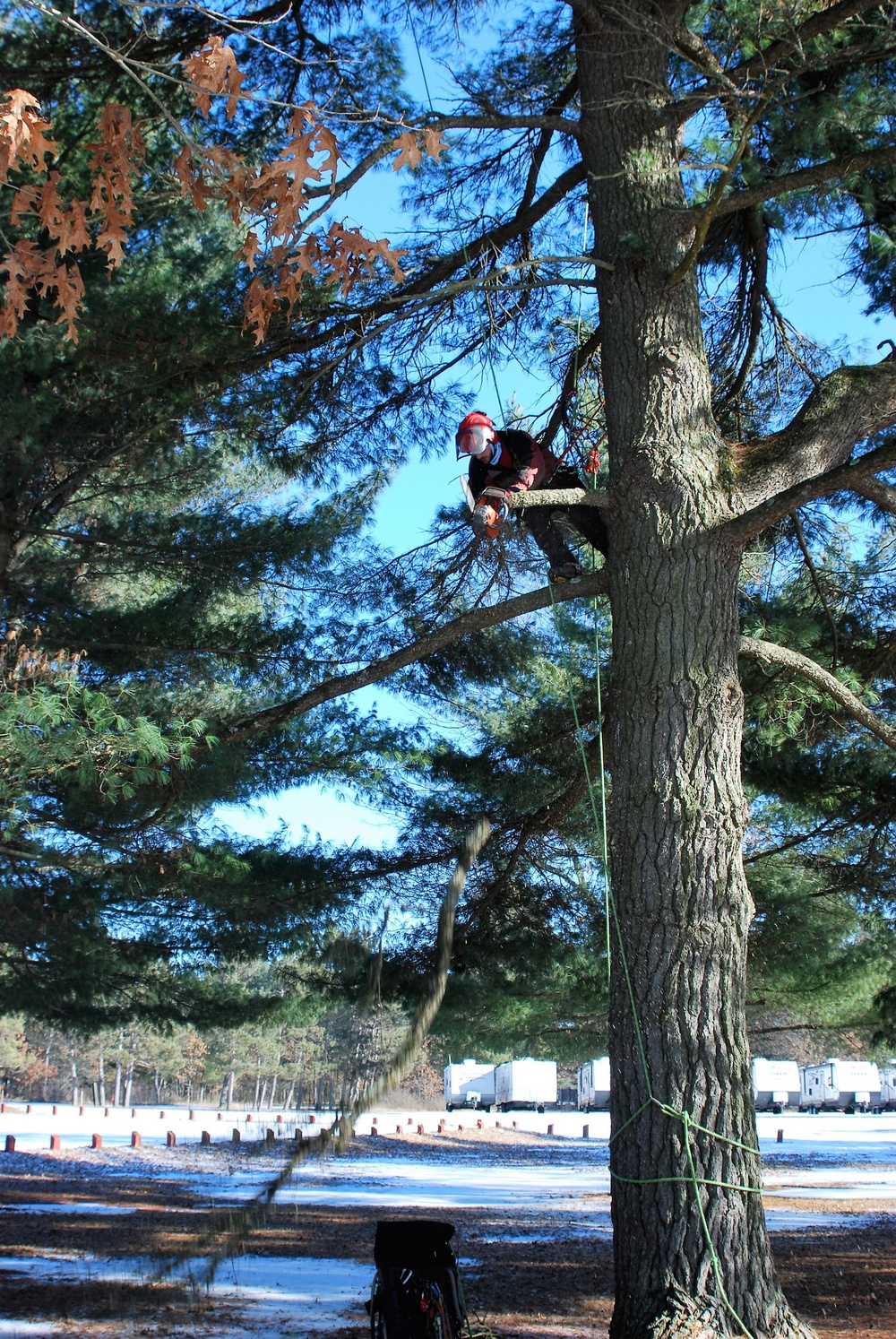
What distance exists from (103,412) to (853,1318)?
6977mm

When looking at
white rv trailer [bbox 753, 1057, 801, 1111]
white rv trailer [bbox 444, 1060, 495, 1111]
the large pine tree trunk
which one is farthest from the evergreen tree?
white rv trailer [bbox 753, 1057, 801, 1111]

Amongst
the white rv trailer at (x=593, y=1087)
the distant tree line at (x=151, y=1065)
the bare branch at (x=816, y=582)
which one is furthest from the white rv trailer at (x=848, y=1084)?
the bare branch at (x=816, y=582)

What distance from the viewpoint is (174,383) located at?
20.8ft

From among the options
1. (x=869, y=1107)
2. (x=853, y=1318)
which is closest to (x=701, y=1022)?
(x=853, y=1318)

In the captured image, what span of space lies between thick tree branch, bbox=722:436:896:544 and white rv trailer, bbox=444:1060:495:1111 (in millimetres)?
38015

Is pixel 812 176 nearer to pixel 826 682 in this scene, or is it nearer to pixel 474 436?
pixel 474 436

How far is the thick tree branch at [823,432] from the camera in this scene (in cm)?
507

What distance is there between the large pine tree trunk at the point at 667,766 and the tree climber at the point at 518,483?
0.39 m

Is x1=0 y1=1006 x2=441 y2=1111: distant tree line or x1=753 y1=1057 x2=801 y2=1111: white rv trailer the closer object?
x1=0 y1=1006 x2=441 y2=1111: distant tree line

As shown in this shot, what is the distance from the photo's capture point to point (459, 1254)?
8.38 meters

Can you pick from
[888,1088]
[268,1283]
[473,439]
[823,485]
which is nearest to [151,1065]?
[888,1088]

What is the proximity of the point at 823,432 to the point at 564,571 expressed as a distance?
1.41 metres

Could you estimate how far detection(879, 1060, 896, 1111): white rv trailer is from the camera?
4369 cm

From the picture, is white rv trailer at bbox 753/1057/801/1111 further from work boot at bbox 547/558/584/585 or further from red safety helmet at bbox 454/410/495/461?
red safety helmet at bbox 454/410/495/461
